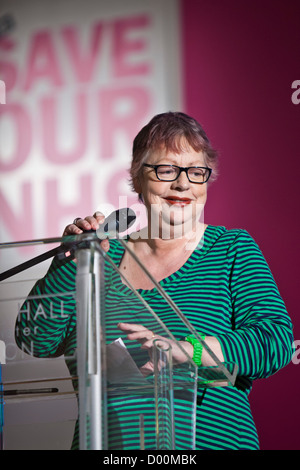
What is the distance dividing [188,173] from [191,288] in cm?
30

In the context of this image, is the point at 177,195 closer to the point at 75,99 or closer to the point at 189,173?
the point at 189,173

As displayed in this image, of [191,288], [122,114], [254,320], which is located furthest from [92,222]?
[122,114]

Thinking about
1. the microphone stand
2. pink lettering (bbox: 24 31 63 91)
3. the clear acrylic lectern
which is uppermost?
pink lettering (bbox: 24 31 63 91)

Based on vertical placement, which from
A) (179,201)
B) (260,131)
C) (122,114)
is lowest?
(179,201)


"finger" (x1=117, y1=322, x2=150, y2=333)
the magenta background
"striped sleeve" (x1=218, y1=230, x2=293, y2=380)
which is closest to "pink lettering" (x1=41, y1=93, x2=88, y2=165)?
the magenta background

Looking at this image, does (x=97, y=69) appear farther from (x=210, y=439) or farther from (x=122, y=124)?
(x=210, y=439)

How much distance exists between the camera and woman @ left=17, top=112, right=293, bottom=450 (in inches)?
41.2

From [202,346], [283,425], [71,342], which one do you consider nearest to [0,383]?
[71,342]

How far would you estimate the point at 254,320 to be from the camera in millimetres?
1388

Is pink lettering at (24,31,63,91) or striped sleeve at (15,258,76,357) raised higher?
pink lettering at (24,31,63,91)

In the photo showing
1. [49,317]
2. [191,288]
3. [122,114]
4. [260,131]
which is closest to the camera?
[49,317]

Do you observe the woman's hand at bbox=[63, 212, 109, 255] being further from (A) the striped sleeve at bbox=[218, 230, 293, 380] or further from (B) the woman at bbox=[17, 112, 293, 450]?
(A) the striped sleeve at bbox=[218, 230, 293, 380]

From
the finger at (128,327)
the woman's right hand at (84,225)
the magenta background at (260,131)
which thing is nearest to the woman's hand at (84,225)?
the woman's right hand at (84,225)

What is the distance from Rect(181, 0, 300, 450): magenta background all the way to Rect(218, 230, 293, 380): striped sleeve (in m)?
0.71
